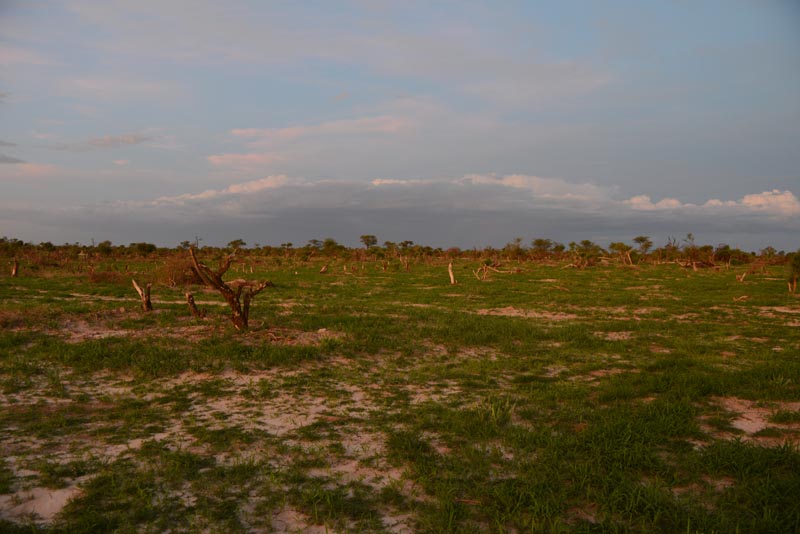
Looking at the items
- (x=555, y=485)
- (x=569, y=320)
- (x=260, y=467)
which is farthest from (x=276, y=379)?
(x=569, y=320)

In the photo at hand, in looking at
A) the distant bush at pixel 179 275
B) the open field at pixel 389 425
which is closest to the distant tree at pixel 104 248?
the distant bush at pixel 179 275

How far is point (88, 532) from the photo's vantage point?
361 centimetres

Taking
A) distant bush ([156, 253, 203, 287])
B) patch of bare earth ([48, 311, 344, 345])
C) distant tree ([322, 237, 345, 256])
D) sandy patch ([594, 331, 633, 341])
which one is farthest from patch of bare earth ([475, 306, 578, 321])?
distant tree ([322, 237, 345, 256])

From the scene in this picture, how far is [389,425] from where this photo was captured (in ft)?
19.2

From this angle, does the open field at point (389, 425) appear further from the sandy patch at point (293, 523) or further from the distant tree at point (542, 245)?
the distant tree at point (542, 245)

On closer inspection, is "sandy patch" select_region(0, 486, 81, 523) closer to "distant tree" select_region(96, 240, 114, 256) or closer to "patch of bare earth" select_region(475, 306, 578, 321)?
"patch of bare earth" select_region(475, 306, 578, 321)

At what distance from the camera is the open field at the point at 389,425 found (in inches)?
155

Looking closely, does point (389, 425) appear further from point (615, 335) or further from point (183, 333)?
point (615, 335)

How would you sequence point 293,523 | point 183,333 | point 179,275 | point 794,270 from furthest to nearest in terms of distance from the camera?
point 179,275, point 794,270, point 183,333, point 293,523

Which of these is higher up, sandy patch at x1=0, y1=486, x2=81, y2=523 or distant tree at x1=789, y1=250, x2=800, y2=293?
distant tree at x1=789, y1=250, x2=800, y2=293

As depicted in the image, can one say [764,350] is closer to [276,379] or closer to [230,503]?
[276,379]

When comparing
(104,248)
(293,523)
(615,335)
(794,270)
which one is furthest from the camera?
(104,248)

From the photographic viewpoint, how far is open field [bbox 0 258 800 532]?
394 cm

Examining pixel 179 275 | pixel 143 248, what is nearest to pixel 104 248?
pixel 143 248
